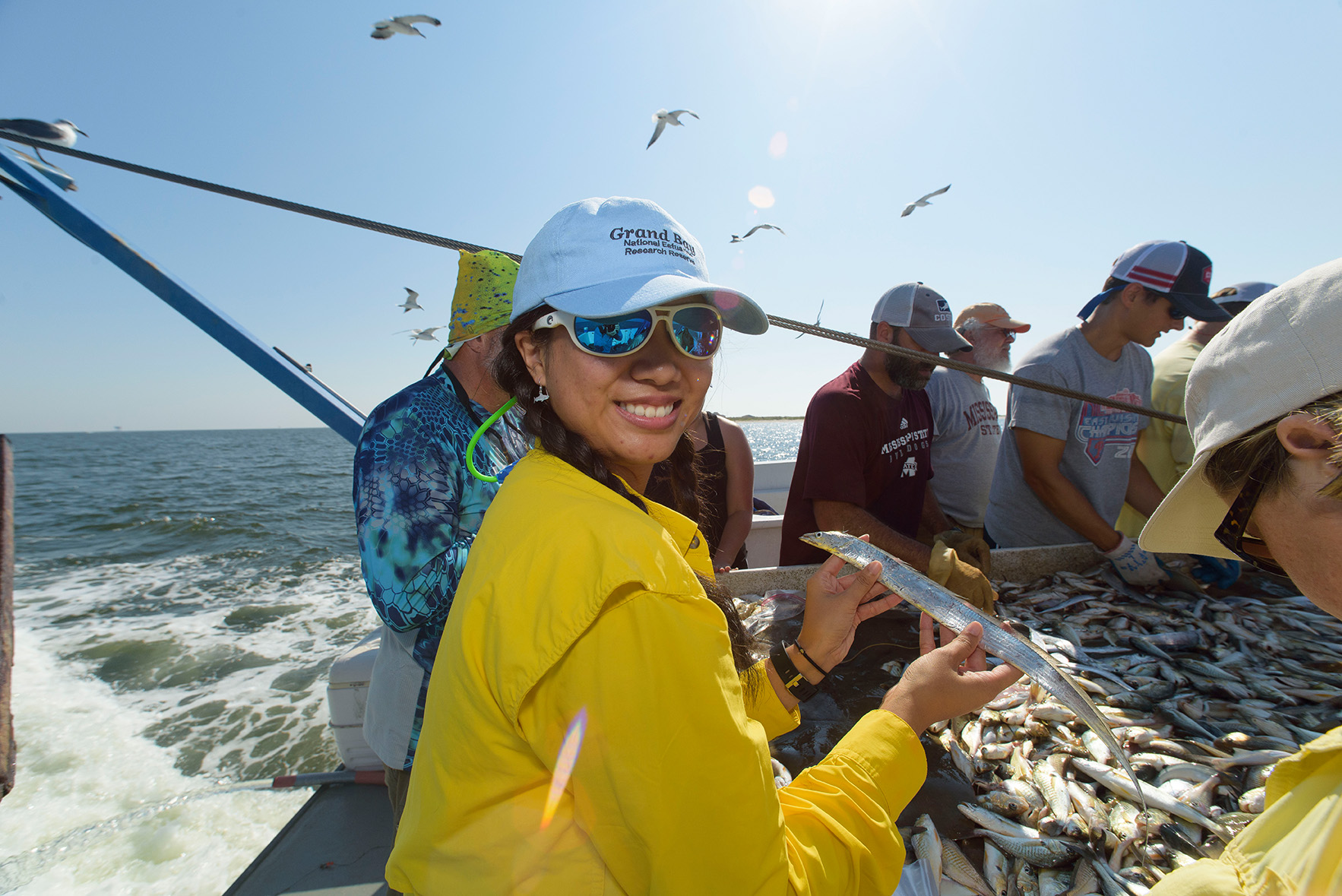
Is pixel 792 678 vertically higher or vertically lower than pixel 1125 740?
higher

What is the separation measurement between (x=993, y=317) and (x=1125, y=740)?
5141 millimetres

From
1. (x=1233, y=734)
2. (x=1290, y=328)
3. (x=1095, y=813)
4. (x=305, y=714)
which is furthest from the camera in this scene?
(x=305, y=714)

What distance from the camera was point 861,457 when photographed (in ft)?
11.4

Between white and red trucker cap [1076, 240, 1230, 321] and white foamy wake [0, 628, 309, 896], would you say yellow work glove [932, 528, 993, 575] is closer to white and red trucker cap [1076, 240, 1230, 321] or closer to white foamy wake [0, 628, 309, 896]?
white and red trucker cap [1076, 240, 1230, 321]

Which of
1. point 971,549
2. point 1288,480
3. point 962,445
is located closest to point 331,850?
point 1288,480

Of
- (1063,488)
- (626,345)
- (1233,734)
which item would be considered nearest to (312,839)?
(626,345)

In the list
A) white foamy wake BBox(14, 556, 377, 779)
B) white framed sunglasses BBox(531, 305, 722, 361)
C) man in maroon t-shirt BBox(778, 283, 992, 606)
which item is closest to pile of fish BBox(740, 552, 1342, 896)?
man in maroon t-shirt BBox(778, 283, 992, 606)

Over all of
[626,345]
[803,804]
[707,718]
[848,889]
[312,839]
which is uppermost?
[626,345]

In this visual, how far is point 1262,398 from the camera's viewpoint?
96cm

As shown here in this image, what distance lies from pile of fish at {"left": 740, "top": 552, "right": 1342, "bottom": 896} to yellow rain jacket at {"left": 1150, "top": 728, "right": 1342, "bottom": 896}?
615 mm

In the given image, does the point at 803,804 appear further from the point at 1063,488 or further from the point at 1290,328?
the point at 1063,488

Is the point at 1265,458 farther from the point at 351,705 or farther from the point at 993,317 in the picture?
the point at 993,317

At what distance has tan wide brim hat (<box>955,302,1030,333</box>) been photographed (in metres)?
6.16

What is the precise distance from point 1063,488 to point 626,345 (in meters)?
3.89
